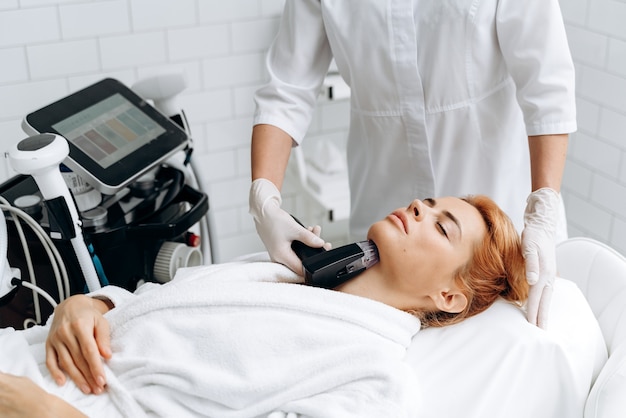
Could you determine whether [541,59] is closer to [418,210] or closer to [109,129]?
[418,210]

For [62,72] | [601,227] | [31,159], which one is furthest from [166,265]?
[601,227]

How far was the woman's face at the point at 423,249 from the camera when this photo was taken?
5.16 feet

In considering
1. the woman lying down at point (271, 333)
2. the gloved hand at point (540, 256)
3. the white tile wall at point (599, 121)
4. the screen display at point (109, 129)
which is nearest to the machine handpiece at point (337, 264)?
the woman lying down at point (271, 333)

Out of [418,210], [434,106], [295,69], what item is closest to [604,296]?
[418,210]

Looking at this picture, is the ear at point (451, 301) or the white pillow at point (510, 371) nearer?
the white pillow at point (510, 371)

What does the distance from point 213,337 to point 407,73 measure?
0.78 m

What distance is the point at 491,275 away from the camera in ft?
5.23

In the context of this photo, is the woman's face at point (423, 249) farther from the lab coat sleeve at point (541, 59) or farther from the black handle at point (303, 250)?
the lab coat sleeve at point (541, 59)

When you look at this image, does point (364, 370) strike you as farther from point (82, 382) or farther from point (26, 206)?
point (26, 206)

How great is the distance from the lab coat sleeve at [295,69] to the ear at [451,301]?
589 mm

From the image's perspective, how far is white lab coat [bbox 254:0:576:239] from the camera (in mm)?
1658

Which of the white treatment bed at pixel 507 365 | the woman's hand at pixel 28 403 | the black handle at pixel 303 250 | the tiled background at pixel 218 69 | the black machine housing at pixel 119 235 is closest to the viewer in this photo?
the woman's hand at pixel 28 403

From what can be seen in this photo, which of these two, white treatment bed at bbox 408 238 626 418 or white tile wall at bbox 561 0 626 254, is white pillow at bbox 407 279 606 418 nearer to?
white treatment bed at bbox 408 238 626 418

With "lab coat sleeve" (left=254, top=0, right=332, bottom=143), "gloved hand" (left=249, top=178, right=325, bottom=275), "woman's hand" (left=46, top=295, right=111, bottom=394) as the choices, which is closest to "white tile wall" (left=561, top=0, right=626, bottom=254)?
"lab coat sleeve" (left=254, top=0, right=332, bottom=143)
